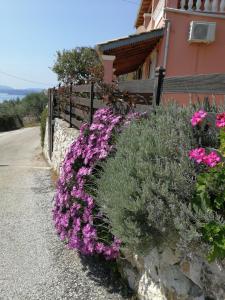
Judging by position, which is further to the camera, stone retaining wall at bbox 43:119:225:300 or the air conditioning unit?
the air conditioning unit

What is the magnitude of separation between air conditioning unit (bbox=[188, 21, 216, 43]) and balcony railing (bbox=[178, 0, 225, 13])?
23.0 inches

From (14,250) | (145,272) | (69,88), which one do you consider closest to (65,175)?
(14,250)

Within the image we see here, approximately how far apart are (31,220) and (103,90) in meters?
2.27

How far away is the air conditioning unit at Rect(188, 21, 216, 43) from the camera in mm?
9617

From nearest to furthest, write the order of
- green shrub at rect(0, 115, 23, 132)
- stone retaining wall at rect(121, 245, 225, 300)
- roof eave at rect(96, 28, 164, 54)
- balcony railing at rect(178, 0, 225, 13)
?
1. stone retaining wall at rect(121, 245, 225, 300)
2. roof eave at rect(96, 28, 164, 54)
3. balcony railing at rect(178, 0, 225, 13)
4. green shrub at rect(0, 115, 23, 132)

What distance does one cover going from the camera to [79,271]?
4148 millimetres

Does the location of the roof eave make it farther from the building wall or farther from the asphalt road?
the asphalt road

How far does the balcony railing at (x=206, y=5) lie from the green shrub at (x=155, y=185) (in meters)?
7.66

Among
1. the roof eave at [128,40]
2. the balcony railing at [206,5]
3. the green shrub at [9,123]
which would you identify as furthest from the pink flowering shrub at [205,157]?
the green shrub at [9,123]

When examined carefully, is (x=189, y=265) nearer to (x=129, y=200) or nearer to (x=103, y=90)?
(x=129, y=200)

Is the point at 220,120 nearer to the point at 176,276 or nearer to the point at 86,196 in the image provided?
the point at 176,276

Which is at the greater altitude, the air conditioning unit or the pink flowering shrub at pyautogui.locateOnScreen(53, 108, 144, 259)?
the air conditioning unit

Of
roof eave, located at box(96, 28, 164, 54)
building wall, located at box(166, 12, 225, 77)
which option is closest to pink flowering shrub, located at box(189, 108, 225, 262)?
roof eave, located at box(96, 28, 164, 54)

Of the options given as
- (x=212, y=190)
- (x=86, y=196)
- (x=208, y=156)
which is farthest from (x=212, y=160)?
(x=86, y=196)
